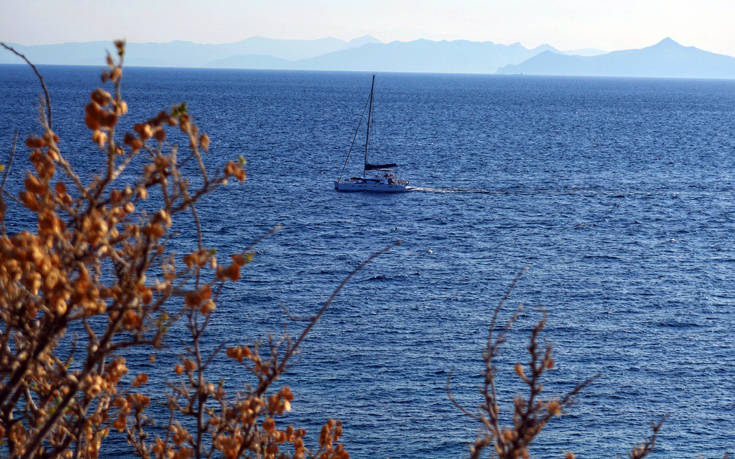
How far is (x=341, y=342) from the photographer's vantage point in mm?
52094

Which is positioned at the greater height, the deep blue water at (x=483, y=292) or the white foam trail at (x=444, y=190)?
Result: the white foam trail at (x=444, y=190)

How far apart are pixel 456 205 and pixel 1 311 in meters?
89.2

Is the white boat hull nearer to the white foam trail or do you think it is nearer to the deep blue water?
the deep blue water

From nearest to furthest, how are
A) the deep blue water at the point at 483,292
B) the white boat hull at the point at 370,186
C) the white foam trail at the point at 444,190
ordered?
the deep blue water at the point at 483,292 → the white boat hull at the point at 370,186 → the white foam trail at the point at 444,190

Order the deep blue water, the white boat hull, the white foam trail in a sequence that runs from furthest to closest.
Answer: the white foam trail, the white boat hull, the deep blue water

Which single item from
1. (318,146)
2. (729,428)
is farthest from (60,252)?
(318,146)

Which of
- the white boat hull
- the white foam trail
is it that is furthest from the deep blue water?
the white boat hull

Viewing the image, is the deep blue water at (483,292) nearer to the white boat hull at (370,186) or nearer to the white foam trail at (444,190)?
the white foam trail at (444,190)

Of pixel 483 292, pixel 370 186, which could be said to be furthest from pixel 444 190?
pixel 483 292

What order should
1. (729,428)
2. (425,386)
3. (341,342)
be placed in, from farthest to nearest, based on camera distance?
(341,342) → (425,386) → (729,428)

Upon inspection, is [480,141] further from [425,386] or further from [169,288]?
[169,288]

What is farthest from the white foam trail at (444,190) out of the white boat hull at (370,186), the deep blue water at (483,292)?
the white boat hull at (370,186)

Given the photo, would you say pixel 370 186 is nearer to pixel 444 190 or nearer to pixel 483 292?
pixel 444 190

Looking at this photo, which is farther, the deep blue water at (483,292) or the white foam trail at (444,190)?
the white foam trail at (444,190)
